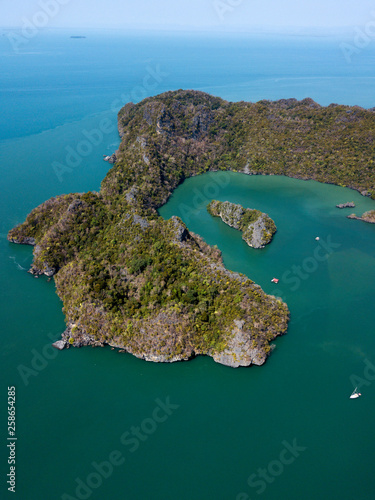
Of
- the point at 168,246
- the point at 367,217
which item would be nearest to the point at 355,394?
the point at 168,246

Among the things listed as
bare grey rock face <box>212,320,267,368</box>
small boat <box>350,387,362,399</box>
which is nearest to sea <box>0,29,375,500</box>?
small boat <box>350,387,362,399</box>

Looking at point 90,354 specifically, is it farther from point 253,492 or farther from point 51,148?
point 51,148

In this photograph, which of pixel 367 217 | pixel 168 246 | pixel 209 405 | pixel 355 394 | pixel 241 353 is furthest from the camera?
pixel 367 217

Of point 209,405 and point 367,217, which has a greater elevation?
point 367,217

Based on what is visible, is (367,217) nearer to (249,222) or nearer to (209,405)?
(249,222)

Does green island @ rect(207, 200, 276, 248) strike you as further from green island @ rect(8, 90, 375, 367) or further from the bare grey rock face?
the bare grey rock face

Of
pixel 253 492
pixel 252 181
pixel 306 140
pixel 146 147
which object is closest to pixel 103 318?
pixel 253 492
